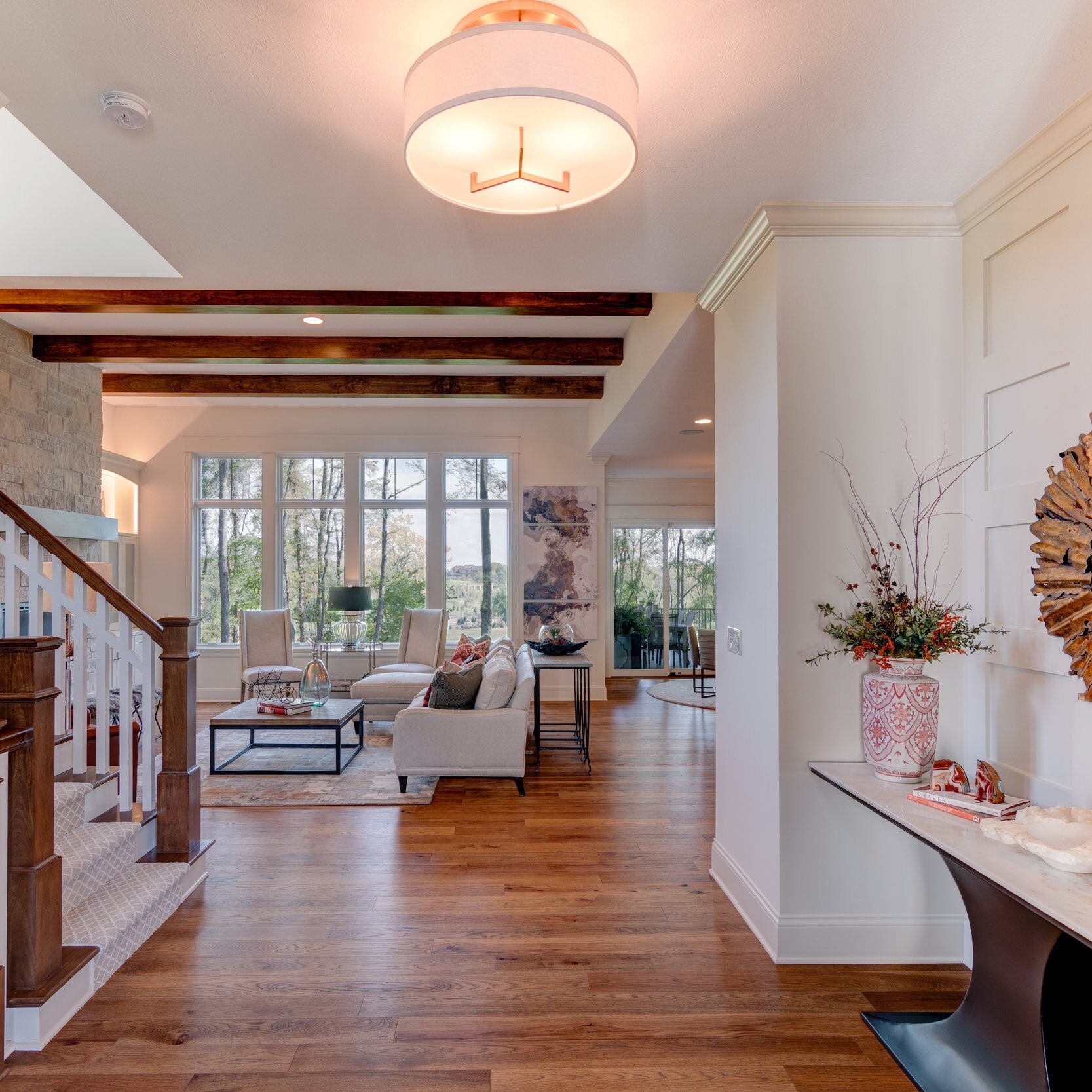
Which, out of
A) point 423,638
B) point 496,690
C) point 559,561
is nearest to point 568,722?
point 423,638

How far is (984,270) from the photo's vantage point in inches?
94.3

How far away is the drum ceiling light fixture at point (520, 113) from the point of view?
1.46 meters

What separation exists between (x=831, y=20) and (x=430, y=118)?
95 centimetres

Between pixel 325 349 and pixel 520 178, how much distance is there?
4.31m

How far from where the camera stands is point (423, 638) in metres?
7.00

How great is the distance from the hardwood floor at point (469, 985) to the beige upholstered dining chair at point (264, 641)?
3.41 metres

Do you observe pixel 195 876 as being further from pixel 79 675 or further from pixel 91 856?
pixel 79 675

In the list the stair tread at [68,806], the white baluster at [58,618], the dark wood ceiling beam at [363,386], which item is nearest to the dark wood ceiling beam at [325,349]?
→ the dark wood ceiling beam at [363,386]

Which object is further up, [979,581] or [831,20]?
[831,20]

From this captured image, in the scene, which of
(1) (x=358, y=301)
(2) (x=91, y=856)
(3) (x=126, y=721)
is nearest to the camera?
(2) (x=91, y=856)

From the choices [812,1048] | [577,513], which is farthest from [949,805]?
[577,513]

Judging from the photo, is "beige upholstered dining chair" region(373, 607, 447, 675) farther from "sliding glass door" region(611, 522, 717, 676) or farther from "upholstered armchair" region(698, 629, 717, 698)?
"sliding glass door" region(611, 522, 717, 676)

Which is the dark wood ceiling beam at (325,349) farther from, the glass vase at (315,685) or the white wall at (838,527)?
the white wall at (838,527)

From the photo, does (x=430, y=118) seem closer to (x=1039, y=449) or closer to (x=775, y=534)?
(x=775, y=534)
